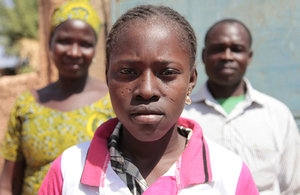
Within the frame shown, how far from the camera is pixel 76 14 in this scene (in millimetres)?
2023

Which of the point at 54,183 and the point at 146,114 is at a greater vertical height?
the point at 146,114

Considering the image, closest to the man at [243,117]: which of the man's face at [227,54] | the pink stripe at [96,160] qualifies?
the man's face at [227,54]

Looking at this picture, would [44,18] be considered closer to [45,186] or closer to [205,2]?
[205,2]

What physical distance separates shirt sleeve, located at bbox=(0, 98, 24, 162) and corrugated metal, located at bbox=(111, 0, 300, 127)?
7.56 feet

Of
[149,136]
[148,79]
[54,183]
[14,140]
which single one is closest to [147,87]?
[148,79]

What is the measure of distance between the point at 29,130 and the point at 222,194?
1.24m

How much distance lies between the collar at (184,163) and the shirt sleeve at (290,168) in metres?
0.97

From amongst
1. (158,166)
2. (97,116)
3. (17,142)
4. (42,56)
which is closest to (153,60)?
(158,166)

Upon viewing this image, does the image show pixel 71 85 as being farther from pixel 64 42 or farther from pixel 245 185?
pixel 245 185

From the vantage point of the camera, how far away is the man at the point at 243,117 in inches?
78.0

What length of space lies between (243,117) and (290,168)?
46 centimetres

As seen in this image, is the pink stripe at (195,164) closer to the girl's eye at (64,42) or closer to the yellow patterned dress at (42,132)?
the yellow patterned dress at (42,132)

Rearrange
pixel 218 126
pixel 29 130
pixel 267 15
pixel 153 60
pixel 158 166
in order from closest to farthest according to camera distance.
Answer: pixel 153 60, pixel 158 166, pixel 29 130, pixel 218 126, pixel 267 15

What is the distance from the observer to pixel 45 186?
48.2 inches
